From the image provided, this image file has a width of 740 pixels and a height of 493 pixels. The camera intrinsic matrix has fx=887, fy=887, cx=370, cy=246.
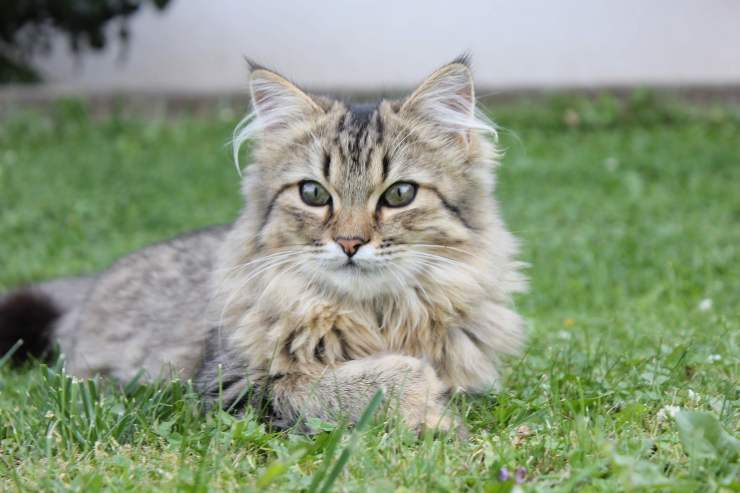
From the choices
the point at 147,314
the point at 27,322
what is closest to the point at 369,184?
the point at 147,314

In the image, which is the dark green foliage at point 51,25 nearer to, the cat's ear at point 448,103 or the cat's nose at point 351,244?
the cat's ear at point 448,103

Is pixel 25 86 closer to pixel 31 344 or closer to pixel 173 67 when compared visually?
pixel 173 67

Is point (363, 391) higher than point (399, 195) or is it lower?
lower

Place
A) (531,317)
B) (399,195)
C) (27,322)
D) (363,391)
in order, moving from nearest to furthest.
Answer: (363,391), (399,195), (27,322), (531,317)

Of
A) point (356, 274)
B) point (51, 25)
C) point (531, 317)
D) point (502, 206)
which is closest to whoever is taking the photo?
point (356, 274)

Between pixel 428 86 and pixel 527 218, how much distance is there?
3.66m

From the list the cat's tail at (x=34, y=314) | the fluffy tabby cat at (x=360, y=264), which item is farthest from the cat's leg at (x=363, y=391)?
the cat's tail at (x=34, y=314)

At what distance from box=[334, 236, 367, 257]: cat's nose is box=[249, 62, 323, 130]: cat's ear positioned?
66 centimetres

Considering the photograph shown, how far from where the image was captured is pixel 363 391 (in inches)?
113

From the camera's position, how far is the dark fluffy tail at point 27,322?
14.0ft

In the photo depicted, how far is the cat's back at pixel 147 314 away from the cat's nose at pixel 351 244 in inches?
35.8

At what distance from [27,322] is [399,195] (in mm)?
2313

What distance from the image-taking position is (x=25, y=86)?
9727 mm

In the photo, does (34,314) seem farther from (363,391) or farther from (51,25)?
(51,25)
